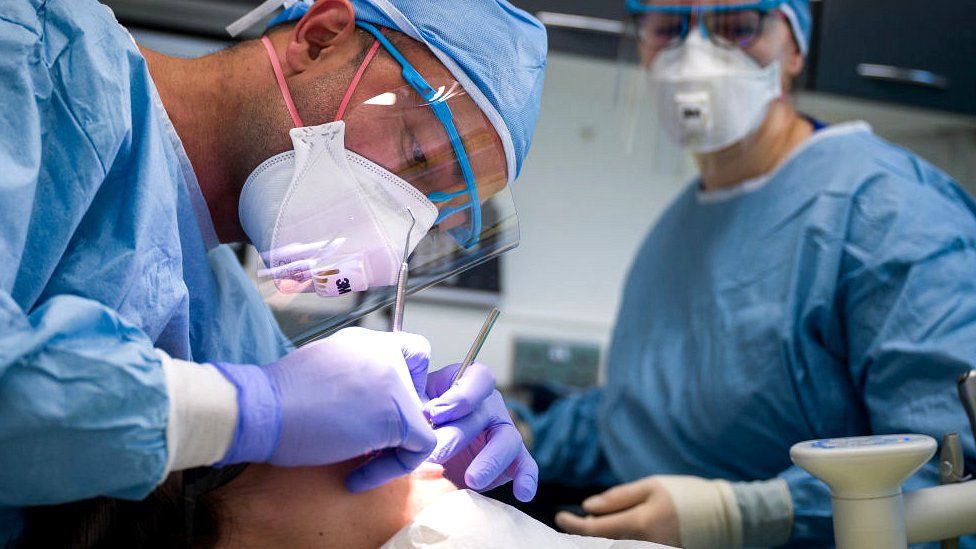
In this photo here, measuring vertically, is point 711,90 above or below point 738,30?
below

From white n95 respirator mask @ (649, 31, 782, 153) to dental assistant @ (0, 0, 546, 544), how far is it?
621mm

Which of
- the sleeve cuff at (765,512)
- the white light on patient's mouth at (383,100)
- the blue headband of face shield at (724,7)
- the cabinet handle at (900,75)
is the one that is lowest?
the sleeve cuff at (765,512)

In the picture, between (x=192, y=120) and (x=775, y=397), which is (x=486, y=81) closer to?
(x=192, y=120)

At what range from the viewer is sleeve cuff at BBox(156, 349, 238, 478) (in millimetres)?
776

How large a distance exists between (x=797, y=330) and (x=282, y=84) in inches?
39.1

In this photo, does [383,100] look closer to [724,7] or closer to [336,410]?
[336,410]

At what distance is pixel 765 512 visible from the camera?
1.39m

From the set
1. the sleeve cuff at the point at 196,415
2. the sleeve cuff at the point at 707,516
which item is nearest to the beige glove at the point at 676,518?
the sleeve cuff at the point at 707,516

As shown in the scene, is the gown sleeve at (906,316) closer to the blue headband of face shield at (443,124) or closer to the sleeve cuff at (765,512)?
the sleeve cuff at (765,512)

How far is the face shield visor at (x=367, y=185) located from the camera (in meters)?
1.09

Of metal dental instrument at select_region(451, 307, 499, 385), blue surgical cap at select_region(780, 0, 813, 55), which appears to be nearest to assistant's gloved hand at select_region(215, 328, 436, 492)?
metal dental instrument at select_region(451, 307, 499, 385)

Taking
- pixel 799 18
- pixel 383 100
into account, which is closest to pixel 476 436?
pixel 383 100

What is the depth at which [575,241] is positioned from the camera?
2605 millimetres

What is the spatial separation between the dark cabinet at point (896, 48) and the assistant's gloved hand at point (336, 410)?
5.91 feet
